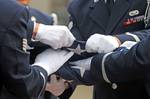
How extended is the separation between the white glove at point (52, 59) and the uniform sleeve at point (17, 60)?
0.19 metres

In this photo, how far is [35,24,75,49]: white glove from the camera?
167cm

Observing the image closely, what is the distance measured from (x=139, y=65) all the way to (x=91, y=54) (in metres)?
0.30

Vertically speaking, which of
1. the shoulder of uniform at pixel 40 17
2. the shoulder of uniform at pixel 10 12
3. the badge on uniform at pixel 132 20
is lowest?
the badge on uniform at pixel 132 20

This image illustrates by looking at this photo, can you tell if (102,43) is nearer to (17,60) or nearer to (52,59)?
(52,59)

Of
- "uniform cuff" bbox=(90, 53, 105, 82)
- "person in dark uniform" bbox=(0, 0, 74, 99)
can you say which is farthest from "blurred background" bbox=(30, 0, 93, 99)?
"person in dark uniform" bbox=(0, 0, 74, 99)

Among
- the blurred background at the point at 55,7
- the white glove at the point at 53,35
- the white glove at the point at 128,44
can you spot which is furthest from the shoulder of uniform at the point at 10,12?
the blurred background at the point at 55,7

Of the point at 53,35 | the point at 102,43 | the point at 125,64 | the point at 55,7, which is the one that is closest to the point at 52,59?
the point at 53,35

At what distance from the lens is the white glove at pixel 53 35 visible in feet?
5.46

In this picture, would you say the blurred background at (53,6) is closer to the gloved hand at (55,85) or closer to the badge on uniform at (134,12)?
the gloved hand at (55,85)

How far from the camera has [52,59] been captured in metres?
1.70

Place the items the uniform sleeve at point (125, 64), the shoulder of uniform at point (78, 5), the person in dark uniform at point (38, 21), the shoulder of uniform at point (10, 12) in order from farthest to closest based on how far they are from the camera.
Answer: the shoulder of uniform at point (78, 5) → the person in dark uniform at point (38, 21) → the uniform sleeve at point (125, 64) → the shoulder of uniform at point (10, 12)

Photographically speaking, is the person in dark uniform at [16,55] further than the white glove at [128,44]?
No

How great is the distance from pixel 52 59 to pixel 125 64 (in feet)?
0.98

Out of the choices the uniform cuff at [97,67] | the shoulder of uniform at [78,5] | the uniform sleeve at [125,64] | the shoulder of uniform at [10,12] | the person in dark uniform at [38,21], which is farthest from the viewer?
the shoulder of uniform at [78,5]
